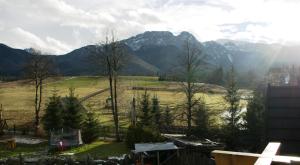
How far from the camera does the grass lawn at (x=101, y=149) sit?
127 feet

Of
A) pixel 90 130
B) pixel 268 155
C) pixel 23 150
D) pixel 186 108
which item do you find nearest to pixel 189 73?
pixel 186 108

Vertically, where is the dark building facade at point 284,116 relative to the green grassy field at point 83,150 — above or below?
above

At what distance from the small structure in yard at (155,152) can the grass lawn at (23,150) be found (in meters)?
A: 10.5

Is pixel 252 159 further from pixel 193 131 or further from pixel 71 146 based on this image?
pixel 193 131

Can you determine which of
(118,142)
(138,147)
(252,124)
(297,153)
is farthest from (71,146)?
(297,153)

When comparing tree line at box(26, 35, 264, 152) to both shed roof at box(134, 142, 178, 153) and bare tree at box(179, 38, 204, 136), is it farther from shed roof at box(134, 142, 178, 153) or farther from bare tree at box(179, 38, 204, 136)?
shed roof at box(134, 142, 178, 153)

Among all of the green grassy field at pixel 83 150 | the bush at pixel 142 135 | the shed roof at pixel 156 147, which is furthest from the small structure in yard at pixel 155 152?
the green grassy field at pixel 83 150

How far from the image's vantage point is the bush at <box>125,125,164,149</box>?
127ft

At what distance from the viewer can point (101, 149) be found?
41812 millimetres

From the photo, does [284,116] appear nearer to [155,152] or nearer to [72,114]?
[155,152]

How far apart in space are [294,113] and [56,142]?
3077 centimetres

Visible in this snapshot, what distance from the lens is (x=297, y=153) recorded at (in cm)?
1457

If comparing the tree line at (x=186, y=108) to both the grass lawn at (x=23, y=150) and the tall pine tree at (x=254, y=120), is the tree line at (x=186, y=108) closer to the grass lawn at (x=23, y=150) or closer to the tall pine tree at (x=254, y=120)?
the tall pine tree at (x=254, y=120)

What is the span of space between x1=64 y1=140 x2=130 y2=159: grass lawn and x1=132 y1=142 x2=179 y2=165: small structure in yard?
12.7 ft
